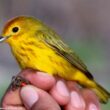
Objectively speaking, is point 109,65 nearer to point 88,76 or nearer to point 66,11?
point 66,11

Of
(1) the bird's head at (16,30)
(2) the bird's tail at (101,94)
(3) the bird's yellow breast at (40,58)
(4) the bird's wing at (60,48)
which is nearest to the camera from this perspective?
(3) the bird's yellow breast at (40,58)

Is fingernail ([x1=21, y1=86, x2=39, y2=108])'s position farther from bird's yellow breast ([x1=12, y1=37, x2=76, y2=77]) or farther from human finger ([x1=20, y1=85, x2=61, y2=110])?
bird's yellow breast ([x1=12, y1=37, x2=76, y2=77])

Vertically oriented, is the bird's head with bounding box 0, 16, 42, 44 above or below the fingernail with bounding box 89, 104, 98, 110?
above

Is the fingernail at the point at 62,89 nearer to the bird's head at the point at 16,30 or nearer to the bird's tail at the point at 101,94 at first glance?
the bird's head at the point at 16,30

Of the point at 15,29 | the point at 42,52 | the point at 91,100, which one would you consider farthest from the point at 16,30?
the point at 91,100

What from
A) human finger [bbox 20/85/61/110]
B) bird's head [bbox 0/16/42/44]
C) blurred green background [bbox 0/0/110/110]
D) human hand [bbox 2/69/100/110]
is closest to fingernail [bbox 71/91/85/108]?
human hand [bbox 2/69/100/110]

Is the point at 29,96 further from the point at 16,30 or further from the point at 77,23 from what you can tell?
the point at 77,23

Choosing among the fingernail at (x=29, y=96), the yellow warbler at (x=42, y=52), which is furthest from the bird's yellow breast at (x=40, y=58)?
the fingernail at (x=29, y=96)

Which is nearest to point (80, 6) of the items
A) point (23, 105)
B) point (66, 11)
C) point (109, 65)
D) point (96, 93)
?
point (66, 11)
